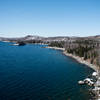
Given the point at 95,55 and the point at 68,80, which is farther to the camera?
the point at 95,55

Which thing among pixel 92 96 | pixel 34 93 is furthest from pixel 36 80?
pixel 92 96

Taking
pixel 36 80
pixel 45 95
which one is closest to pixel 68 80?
pixel 36 80

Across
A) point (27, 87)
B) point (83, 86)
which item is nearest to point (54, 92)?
point (27, 87)

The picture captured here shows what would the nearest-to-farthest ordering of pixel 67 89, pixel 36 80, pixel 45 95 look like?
pixel 45 95 < pixel 67 89 < pixel 36 80

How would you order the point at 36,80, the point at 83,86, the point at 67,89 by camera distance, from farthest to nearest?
the point at 36,80 < the point at 83,86 < the point at 67,89

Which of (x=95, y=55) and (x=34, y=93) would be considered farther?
(x=95, y=55)

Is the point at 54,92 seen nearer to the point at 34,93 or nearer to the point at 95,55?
the point at 34,93

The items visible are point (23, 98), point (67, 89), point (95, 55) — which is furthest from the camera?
point (95, 55)

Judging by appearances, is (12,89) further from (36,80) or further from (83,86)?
→ (83,86)

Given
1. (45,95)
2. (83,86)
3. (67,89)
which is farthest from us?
(83,86)
